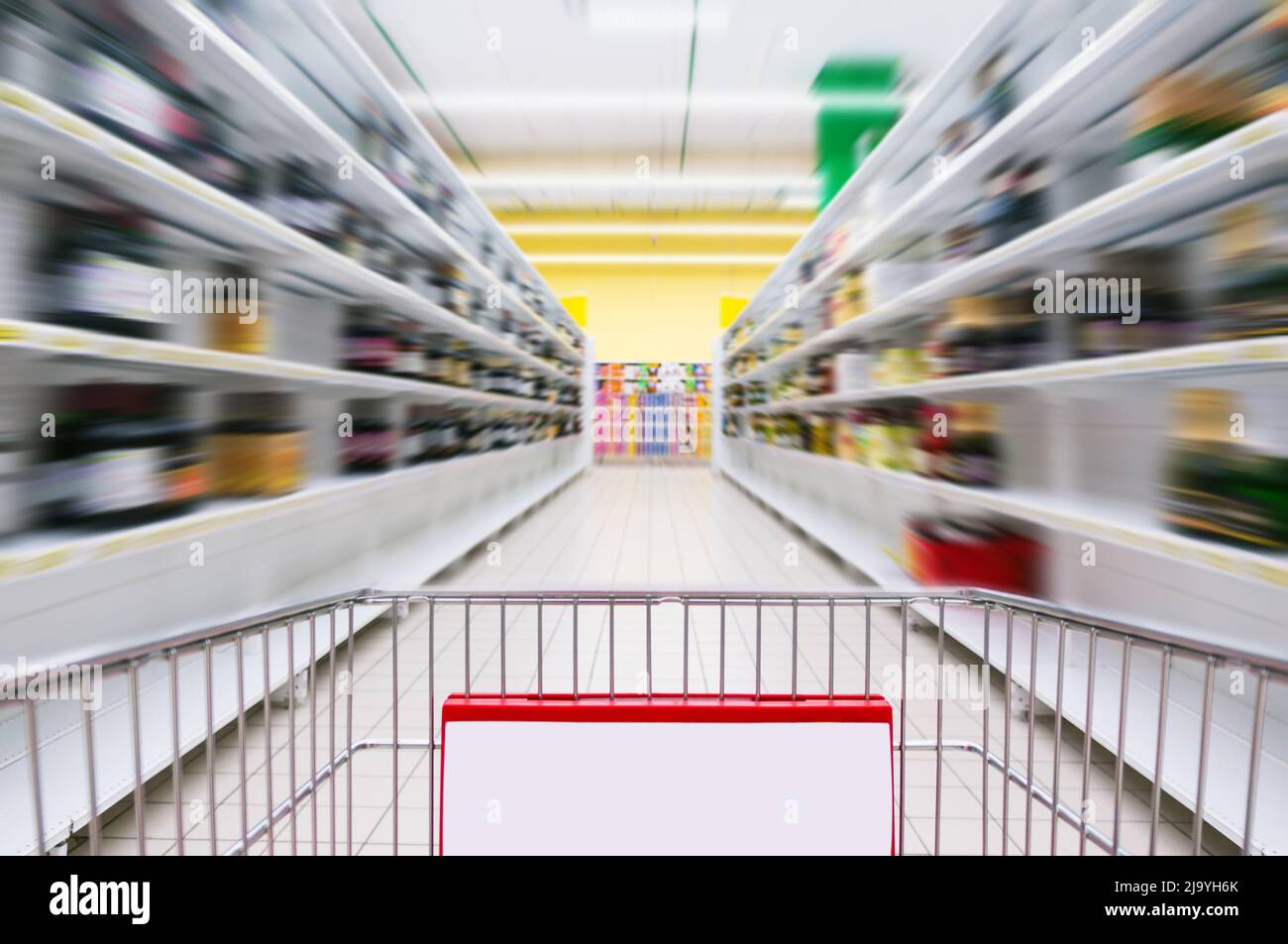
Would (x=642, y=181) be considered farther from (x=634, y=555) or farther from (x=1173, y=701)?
(x=1173, y=701)

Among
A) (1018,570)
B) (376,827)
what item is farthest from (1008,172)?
(376,827)

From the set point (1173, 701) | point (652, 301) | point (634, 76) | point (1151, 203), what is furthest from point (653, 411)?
point (1151, 203)

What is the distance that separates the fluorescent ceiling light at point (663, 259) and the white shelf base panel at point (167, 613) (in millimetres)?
9301

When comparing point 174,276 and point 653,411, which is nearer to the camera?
point 174,276

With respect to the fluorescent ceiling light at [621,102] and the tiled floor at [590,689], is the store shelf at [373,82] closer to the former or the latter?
the tiled floor at [590,689]

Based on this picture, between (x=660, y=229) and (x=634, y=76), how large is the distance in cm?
470

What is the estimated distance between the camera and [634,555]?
17.2ft

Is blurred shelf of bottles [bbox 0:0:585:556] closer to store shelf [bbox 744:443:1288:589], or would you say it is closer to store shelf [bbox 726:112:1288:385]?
store shelf [bbox 726:112:1288:385]

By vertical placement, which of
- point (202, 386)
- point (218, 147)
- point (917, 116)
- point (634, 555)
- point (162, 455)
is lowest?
point (634, 555)

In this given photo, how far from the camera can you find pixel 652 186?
10055 millimetres

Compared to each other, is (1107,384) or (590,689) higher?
(1107,384)

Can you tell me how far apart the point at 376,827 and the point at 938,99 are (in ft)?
11.4

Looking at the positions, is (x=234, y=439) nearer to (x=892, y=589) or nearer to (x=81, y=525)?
(x=81, y=525)

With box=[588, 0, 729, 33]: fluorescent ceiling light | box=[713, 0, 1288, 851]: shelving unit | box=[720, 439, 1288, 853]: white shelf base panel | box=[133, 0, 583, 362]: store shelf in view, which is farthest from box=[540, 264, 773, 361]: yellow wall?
box=[720, 439, 1288, 853]: white shelf base panel
